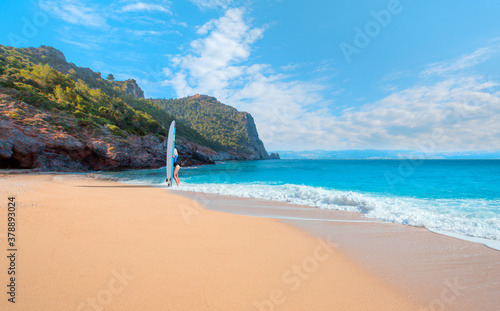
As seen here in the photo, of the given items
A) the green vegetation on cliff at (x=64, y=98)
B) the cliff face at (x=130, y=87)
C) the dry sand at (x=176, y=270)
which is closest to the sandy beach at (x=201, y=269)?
the dry sand at (x=176, y=270)

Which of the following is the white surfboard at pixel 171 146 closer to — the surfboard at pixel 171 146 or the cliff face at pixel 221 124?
the surfboard at pixel 171 146

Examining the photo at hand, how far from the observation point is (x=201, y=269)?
120 inches

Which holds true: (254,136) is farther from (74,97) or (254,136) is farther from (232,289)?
(232,289)

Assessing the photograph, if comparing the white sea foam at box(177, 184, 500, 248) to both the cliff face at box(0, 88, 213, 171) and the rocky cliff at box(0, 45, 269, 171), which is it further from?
the rocky cliff at box(0, 45, 269, 171)

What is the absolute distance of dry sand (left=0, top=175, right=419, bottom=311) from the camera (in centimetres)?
232

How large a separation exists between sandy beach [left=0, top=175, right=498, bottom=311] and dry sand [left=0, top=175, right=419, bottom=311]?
15 mm

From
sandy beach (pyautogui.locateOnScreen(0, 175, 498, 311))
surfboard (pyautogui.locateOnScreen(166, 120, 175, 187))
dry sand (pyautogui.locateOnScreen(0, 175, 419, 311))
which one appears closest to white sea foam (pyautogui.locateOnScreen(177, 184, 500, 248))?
sandy beach (pyautogui.locateOnScreen(0, 175, 498, 311))

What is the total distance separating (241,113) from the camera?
158 meters

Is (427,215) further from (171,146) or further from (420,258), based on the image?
(171,146)

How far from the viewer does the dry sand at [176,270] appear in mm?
2316

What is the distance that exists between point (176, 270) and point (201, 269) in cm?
37

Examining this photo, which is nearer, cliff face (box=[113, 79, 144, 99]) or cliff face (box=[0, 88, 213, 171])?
cliff face (box=[0, 88, 213, 171])

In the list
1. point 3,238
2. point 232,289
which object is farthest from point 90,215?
point 232,289

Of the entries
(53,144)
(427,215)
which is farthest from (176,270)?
(53,144)
